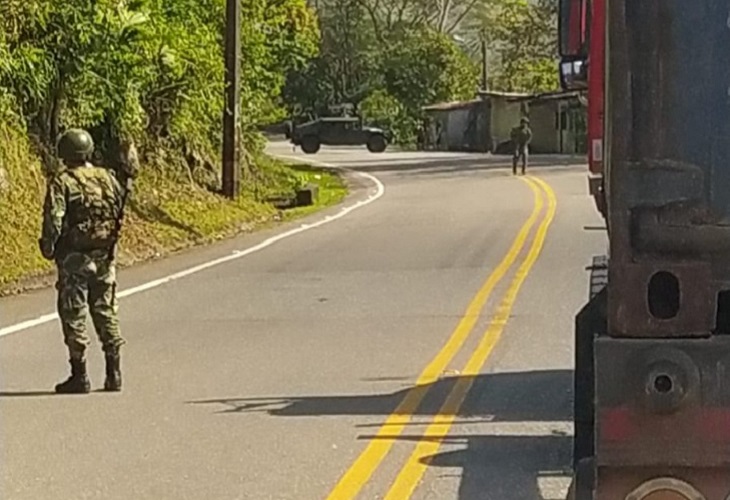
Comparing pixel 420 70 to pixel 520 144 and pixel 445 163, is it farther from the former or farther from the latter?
pixel 520 144

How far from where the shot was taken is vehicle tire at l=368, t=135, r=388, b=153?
70.7 metres

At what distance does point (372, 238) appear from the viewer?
25406 millimetres

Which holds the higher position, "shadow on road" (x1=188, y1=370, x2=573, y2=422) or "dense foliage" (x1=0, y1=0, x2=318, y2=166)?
"dense foliage" (x1=0, y1=0, x2=318, y2=166)

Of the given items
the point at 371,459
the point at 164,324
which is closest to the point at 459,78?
the point at 164,324

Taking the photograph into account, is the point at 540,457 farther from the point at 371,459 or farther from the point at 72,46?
the point at 72,46

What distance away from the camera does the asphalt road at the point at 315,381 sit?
8594 mm

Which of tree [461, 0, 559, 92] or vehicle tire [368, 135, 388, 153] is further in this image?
tree [461, 0, 559, 92]

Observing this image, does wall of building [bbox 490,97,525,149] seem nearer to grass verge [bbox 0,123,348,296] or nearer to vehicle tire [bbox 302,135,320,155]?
vehicle tire [bbox 302,135,320,155]

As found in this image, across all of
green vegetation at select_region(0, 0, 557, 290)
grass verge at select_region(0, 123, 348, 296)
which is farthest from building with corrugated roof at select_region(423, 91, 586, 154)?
grass verge at select_region(0, 123, 348, 296)

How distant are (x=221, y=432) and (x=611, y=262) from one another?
6.36 m

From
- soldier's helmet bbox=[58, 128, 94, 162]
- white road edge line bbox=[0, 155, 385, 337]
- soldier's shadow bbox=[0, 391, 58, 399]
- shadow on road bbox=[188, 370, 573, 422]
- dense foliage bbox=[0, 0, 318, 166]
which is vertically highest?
dense foliage bbox=[0, 0, 318, 166]

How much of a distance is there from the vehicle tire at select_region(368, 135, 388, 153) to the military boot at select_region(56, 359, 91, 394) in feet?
194

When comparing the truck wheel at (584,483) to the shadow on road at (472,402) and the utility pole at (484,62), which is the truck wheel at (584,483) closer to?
the shadow on road at (472,402)

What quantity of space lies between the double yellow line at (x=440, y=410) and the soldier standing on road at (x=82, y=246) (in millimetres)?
2161
